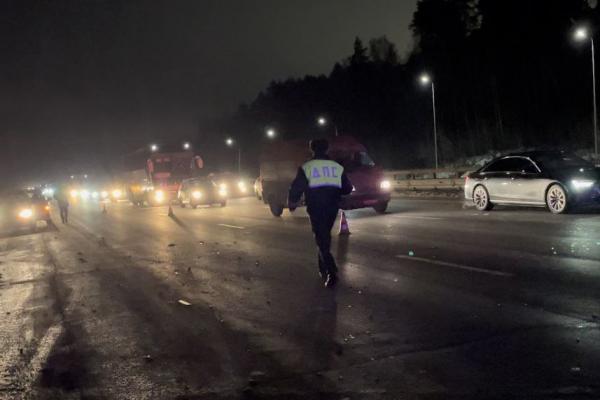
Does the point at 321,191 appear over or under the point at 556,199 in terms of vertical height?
over

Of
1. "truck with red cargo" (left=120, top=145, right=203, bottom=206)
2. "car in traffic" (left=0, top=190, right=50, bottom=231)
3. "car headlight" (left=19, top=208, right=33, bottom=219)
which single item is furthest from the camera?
"truck with red cargo" (left=120, top=145, right=203, bottom=206)

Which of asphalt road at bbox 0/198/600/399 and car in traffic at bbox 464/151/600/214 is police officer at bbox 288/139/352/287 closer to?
asphalt road at bbox 0/198/600/399

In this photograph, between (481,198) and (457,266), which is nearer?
(457,266)

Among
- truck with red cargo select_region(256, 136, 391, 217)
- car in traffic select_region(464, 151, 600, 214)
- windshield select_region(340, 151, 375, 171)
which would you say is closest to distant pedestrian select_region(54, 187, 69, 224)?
truck with red cargo select_region(256, 136, 391, 217)

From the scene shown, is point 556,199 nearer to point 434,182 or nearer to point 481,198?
point 481,198

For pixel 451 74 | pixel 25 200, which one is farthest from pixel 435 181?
pixel 451 74

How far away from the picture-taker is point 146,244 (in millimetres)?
15453

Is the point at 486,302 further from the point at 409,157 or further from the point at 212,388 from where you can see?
the point at 409,157

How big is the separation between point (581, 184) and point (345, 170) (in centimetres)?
563

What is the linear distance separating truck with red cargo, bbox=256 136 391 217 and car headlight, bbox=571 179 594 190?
5521 mm

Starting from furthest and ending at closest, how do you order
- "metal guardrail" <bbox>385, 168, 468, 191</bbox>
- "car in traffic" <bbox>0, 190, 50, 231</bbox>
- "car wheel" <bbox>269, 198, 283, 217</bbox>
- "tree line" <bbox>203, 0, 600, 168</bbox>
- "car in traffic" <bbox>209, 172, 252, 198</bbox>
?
"tree line" <bbox>203, 0, 600, 168</bbox>, "car in traffic" <bbox>209, 172, 252, 198</bbox>, "metal guardrail" <bbox>385, 168, 468, 191</bbox>, "car in traffic" <bbox>0, 190, 50, 231</bbox>, "car wheel" <bbox>269, 198, 283, 217</bbox>

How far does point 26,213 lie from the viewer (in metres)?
23.1

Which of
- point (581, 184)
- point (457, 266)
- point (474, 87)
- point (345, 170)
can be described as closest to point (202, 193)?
point (345, 170)

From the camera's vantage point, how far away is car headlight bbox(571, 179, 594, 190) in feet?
50.8
